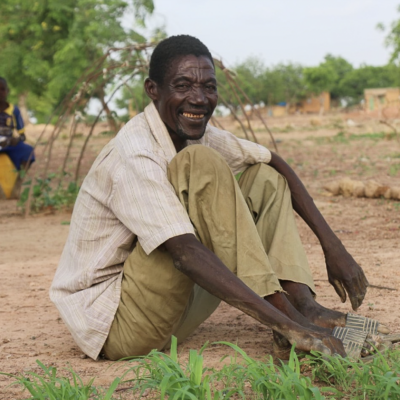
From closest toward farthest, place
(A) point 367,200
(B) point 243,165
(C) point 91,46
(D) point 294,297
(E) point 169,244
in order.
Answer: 1. (E) point 169,244
2. (D) point 294,297
3. (B) point 243,165
4. (A) point 367,200
5. (C) point 91,46

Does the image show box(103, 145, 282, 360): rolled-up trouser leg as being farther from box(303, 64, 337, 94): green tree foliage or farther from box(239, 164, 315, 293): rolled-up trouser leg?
box(303, 64, 337, 94): green tree foliage

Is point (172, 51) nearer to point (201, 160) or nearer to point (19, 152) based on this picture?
point (201, 160)

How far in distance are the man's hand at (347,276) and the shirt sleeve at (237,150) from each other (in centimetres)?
52

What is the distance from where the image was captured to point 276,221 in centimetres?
259

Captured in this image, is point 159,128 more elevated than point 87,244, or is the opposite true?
point 159,128

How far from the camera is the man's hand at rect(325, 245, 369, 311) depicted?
264 centimetres

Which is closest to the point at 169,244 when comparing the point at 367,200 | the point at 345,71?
the point at 367,200

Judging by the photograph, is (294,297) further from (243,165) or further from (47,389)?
(47,389)

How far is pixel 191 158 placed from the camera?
2320 millimetres

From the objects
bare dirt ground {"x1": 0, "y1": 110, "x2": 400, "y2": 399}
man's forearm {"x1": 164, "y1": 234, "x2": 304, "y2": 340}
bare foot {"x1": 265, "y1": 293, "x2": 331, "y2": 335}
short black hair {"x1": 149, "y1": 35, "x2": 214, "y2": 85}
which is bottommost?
bare dirt ground {"x1": 0, "y1": 110, "x2": 400, "y2": 399}

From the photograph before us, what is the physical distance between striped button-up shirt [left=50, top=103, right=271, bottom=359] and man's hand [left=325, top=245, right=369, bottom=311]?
751 millimetres

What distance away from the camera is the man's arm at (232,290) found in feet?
7.00

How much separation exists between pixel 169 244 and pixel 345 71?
53.3 metres

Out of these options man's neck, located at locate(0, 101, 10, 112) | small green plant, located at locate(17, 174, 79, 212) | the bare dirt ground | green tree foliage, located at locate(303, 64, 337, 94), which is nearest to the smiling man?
the bare dirt ground
